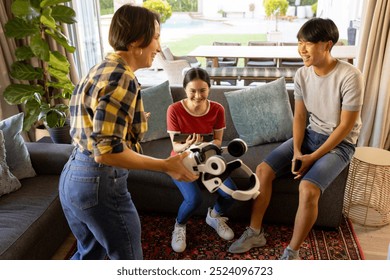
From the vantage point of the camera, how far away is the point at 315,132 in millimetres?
1968

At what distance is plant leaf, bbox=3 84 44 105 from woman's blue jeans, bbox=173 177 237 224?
1476 millimetres

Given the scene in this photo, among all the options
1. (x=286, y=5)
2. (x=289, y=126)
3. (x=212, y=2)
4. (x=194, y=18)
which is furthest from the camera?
(x=194, y=18)

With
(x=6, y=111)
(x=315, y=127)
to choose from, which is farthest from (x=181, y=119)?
→ (x=6, y=111)

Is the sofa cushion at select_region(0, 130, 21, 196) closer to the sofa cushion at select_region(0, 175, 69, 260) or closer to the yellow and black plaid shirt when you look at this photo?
the sofa cushion at select_region(0, 175, 69, 260)

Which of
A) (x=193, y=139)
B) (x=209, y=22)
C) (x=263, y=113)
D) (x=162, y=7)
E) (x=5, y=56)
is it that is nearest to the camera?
(x=193, y=139)

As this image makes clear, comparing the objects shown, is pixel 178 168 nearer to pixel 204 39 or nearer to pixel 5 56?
pixel 5 56

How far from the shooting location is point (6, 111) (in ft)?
9.42

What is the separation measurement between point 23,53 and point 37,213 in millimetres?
1417

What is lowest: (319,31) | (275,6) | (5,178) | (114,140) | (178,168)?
(5,178)

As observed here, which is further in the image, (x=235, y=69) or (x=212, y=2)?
(x=212, y=2)

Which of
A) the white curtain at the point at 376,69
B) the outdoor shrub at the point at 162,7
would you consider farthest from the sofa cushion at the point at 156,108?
the outdoor shrub at the point at 162,7

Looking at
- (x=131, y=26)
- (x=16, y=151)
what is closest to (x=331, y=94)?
(x=131, y=26)
